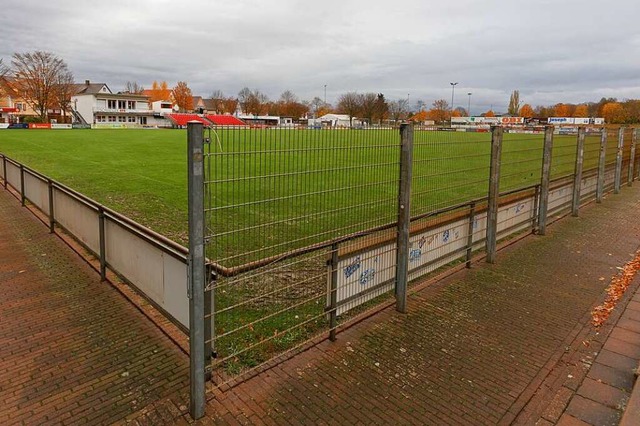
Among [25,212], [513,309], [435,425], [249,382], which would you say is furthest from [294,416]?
[25,212]

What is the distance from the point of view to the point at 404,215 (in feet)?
16.4

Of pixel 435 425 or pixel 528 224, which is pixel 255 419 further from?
pixel 528 224

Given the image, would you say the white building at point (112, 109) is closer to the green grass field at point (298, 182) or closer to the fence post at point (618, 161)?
the green grass field at point (298, 182)

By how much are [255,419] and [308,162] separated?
220cm

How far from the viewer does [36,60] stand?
7775 cm

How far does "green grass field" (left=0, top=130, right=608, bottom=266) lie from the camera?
3.79 meters

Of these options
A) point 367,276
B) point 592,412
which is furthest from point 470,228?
point 592,412

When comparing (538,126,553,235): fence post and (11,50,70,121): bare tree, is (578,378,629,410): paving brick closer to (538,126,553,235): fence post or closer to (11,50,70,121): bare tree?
(538,126,553,235): fence post

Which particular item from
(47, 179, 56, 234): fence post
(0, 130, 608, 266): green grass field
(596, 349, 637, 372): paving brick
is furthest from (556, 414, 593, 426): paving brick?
(47, 179, 56, 234): fence post

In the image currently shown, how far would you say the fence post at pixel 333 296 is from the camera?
170 inches

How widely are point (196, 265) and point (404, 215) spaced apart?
249 centimetres

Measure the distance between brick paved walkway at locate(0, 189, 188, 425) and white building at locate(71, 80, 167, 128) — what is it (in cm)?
8811

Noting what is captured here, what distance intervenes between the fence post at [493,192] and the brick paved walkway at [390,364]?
828 mm

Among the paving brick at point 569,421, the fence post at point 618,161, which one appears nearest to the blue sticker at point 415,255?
the paving brick at point 569,421
